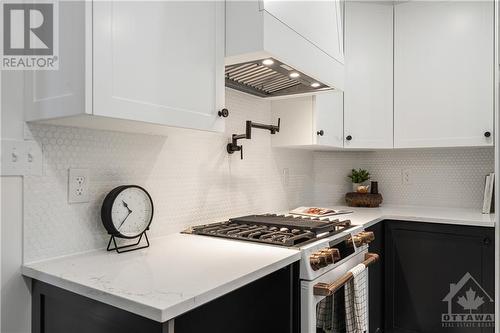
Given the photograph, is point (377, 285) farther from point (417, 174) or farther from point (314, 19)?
point (314, 19)

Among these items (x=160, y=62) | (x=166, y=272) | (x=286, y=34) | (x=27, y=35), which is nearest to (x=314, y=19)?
(x=286, y=34)

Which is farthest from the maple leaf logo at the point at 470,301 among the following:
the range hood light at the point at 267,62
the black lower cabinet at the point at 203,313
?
the range hood light at the point at 267,62

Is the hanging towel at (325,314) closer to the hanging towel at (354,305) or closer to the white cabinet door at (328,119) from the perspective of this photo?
the hanging towel at (354,305)

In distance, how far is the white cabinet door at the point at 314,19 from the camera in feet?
4.84

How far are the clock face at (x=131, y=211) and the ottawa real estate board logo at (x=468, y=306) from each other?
1894 millimetres

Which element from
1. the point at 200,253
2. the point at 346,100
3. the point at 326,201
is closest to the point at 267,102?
the point at 346,100

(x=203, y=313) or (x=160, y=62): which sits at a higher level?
(x=160, y=62)

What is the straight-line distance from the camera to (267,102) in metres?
2.43

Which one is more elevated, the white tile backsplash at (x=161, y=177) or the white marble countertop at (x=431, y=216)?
the white tile backsplash at (x=161, y=177)

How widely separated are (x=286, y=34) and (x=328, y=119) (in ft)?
3.38

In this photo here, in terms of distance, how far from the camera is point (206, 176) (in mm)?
1903

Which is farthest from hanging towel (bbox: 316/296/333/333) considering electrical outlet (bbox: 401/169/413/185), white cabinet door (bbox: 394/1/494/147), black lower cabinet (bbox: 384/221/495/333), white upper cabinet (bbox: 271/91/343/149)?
electrical outlet (bbox: 401/169/413/185)

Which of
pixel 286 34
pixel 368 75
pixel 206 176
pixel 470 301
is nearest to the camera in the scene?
pixel 286 34

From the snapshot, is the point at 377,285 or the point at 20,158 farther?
the point at 377,285
